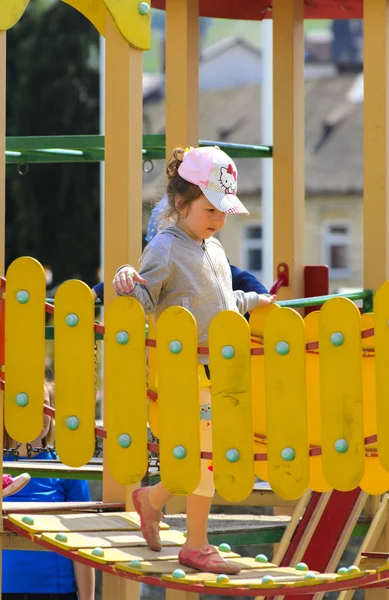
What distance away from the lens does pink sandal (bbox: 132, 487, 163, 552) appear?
4.31m

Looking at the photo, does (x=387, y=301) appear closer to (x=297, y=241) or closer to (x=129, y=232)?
(x=129, y=232)

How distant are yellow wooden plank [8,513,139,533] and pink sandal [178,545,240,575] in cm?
39

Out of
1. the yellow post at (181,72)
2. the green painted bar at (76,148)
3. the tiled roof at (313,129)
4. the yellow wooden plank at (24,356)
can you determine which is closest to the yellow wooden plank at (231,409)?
the yellow wooden plank at (24,356)

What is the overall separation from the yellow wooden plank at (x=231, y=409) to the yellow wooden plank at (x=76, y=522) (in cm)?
66

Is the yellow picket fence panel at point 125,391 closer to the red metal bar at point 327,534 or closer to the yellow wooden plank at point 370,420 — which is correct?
the yellow wooden plank at point 370,420

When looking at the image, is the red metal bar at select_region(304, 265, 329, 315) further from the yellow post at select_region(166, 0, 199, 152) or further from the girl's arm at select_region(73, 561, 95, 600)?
the girl's arm at select_region(73, 561, 95, 600)

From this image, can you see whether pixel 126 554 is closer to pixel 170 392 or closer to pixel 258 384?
pixel 170 392

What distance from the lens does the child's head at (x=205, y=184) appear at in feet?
13.7

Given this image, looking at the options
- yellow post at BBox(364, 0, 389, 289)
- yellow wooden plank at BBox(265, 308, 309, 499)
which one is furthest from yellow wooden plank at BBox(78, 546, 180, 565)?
yellow post at BBox(364, 0, 389, 289)

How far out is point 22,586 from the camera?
18.0 feet

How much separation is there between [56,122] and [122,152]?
21.6 m

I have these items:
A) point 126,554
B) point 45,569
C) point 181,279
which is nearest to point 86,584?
point 45,569

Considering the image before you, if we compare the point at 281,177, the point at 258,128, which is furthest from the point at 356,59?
the point at 281,177

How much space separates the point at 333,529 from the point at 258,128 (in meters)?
42.4
